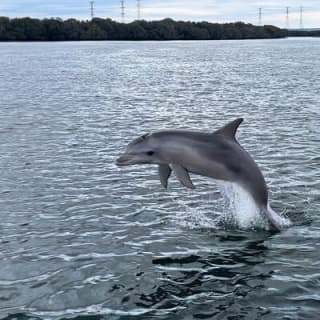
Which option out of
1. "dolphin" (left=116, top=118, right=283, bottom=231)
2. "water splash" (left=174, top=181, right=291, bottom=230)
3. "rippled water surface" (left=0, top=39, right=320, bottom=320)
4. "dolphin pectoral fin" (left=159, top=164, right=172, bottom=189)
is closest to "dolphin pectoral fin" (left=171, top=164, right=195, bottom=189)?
"dolphin" (left=116, top=118, right=283, bottom=231)

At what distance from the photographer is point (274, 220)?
15.3 meters

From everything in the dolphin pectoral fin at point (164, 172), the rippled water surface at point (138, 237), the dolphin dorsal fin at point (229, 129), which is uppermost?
the dolphin dorsal fin at point (229, 129)

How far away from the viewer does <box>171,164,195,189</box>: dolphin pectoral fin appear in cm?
1434

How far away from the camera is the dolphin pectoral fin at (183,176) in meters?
14.3

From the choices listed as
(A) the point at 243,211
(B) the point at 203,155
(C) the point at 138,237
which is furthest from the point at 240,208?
(C) the point at 138,237

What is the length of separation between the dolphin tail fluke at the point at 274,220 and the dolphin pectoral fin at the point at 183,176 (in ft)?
6.64

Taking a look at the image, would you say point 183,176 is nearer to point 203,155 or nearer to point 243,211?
point 203,155

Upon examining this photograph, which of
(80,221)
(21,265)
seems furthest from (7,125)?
(21,265)

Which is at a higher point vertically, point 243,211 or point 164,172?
point 164,172

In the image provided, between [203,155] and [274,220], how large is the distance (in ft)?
8.31

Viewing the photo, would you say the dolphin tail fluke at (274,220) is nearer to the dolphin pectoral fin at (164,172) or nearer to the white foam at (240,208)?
the white foam at (240,208)

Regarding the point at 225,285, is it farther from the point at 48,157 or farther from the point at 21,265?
the point at 48,157

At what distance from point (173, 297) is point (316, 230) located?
16.5 ft

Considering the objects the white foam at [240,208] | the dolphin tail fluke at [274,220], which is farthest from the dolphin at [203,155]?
the dolphin tail fluke at [274,220]
